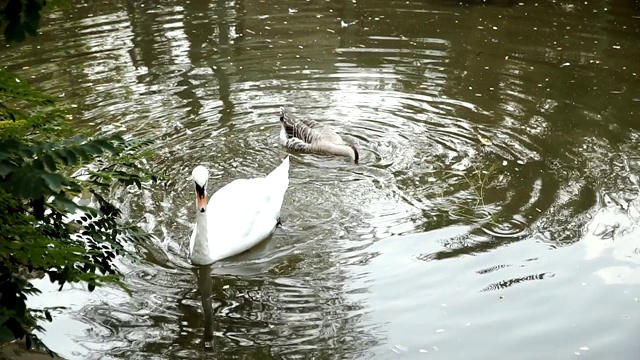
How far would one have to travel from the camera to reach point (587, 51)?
11961 mm

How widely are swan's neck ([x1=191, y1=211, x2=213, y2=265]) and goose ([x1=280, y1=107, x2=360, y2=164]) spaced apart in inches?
99.5

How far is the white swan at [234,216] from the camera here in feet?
21.1

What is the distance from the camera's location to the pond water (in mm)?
5695

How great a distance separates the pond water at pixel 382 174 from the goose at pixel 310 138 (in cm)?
13

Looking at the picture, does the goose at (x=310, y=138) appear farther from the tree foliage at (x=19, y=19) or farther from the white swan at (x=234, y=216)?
the tree foliage at (x=19, y=19)

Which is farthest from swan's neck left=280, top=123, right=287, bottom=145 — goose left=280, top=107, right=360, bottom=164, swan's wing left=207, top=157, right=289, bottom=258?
swan's wing left=207, top=157, right=289, bottom=258

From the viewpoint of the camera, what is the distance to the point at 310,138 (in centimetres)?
885

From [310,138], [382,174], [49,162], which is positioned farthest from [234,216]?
[49,162]

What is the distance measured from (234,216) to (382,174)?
6.19ft

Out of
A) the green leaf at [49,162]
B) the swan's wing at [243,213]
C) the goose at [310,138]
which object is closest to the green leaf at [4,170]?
the green leaf at [49,162]

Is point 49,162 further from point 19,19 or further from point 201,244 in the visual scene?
point 201,244

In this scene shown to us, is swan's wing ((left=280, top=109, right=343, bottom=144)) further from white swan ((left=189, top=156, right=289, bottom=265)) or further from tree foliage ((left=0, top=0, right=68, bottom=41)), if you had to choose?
tree foliage ((left=0, top=0, right=68, bottom=41))

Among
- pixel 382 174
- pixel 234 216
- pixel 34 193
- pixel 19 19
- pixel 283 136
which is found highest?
pixel 19 19

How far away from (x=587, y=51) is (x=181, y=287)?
27.1 ft
